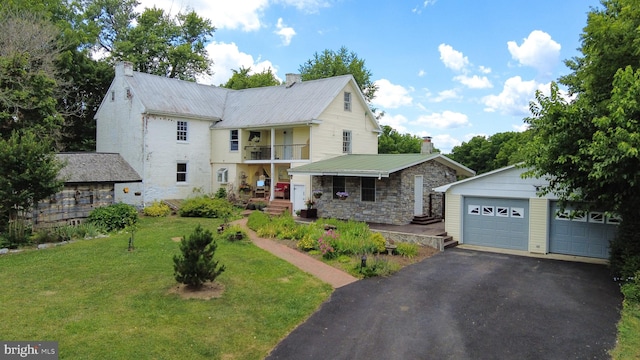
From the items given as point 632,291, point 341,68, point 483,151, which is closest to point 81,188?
point 632,291

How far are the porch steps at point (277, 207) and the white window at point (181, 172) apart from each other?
619 centimetres

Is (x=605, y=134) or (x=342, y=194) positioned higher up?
(x=605, y=134)

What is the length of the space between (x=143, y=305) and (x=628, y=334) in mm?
10116

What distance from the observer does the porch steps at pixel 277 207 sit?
896 inches

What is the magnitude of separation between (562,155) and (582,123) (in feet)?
3.32

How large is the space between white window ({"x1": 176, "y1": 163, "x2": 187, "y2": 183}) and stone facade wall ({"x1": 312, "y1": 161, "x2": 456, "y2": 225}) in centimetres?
934

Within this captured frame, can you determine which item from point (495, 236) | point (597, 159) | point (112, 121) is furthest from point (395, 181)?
point (112, 121)

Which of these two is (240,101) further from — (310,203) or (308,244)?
(308,244)

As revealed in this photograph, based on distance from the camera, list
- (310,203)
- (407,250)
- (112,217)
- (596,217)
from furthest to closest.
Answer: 1. (310,203)
2. (112,217)
3. (407,250)
4. (596,217)

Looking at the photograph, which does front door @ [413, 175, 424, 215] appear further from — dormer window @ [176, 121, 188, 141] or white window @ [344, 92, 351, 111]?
dormer window @ [176, 121, 188, 141]

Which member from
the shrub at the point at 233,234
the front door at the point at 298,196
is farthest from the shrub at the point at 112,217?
the front door at the point at 298,196

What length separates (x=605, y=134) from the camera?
10.2 m

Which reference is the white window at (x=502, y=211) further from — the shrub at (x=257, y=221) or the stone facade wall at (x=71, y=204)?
the stone facade wall at (x=71, y=204)

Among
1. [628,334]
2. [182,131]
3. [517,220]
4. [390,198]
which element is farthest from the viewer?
[182,131]
